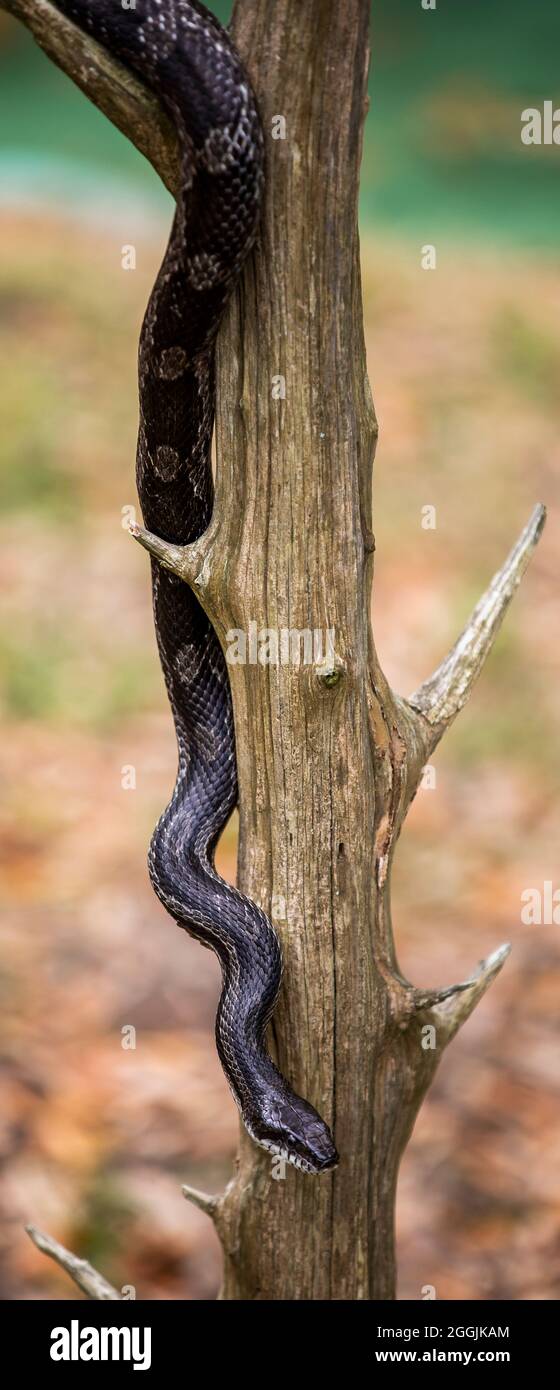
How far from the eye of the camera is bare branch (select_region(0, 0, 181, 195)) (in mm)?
2227

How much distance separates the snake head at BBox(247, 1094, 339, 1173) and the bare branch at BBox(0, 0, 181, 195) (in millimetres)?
2074

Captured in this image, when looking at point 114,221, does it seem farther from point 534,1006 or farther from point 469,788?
point 534,1006

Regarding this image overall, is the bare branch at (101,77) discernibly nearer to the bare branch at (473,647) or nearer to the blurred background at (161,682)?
the bare branch at (473,647)

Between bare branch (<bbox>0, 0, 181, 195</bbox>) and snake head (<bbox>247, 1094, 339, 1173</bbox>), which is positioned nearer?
bare branch (<bbox>0, 0, 181, 195</bbox>)

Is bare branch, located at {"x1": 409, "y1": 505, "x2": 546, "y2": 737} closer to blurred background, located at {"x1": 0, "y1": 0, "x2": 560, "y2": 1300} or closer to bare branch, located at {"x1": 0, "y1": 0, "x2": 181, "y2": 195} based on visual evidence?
bare branch, located at {"x1": 0, "y1": 0, "x2": 181, "y2": 195}

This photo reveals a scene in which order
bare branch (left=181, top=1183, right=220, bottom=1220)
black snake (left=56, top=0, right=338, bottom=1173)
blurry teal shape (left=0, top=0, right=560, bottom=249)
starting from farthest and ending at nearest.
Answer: blurry teal shape (left=0, top=0, right=560, bottom=249) → bare branch (left=181, top=1183, right=220, bottom=1220) → black snake (left=56, top=0, right=338, bottom=1173)

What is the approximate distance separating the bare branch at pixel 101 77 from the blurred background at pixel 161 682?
3.46m

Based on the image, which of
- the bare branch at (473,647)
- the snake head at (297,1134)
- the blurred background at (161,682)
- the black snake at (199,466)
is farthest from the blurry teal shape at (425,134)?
the snake head at (297,1134)

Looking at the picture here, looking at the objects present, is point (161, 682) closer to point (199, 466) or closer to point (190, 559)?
point (199, 466)

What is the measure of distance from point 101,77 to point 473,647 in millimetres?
1572

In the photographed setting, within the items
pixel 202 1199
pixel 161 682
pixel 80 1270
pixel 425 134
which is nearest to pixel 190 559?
pixel 202 1199

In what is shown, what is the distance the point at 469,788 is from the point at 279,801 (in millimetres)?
4431

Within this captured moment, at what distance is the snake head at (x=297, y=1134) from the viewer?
8.75ft

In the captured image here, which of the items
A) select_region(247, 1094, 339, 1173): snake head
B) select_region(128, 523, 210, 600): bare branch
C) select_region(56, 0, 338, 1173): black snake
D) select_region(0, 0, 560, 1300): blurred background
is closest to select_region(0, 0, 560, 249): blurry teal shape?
select_region(0, 0, 560, 1300): blurred background
